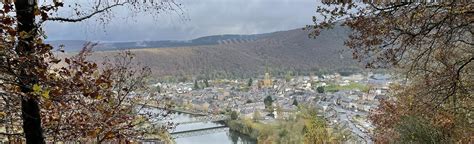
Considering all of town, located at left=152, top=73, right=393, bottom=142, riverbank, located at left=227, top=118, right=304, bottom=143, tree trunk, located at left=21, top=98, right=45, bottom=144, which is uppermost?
tree trunk, located at left=21, top=98, right=45, bottom=144

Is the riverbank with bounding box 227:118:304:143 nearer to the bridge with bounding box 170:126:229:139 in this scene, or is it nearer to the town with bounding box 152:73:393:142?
the bridge with bounding box 170:126:229:139

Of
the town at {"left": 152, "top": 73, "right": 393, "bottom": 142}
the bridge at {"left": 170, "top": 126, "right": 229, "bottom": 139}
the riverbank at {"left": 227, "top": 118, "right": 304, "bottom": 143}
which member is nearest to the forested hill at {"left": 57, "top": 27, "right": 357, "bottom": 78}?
the town at {"left": 152, "top": 73, "right": 393, "bottom": 142}

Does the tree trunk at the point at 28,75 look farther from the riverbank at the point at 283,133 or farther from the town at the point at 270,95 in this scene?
the town at the point at 270,95

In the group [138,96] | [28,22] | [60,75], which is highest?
[28,22]

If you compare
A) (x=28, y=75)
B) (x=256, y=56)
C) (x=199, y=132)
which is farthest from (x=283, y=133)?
(x=256, y=56)

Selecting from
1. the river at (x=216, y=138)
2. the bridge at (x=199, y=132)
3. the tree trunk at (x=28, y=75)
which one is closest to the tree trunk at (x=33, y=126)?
the tree trunk at (x=28, y=75)

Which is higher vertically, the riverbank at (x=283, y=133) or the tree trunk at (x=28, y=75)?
the tree trunk at (x=28, y=75)

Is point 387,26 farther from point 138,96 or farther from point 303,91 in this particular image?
point 303,91

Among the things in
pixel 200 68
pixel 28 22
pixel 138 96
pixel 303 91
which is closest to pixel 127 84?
pixel 138 96
